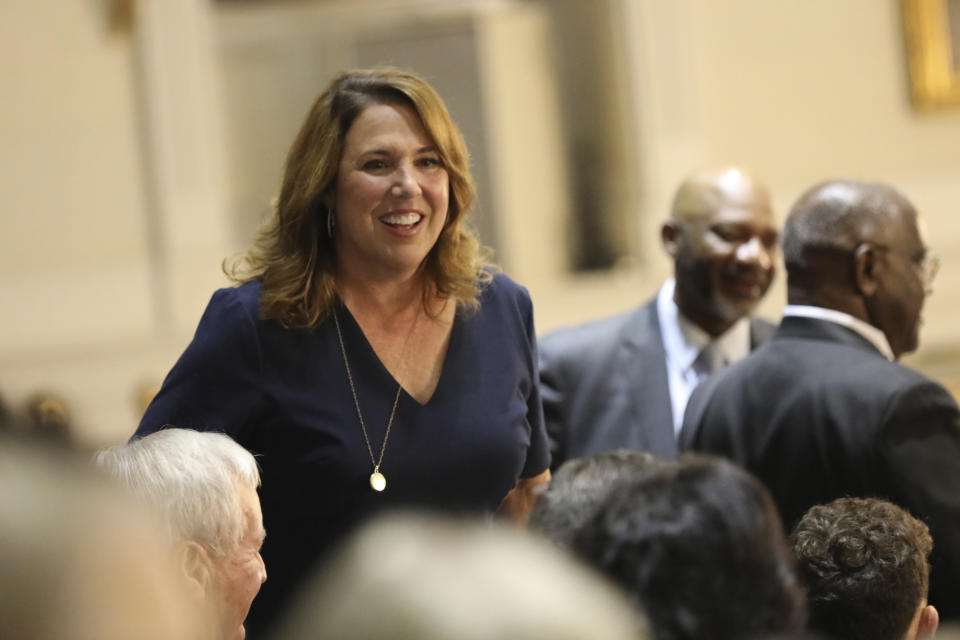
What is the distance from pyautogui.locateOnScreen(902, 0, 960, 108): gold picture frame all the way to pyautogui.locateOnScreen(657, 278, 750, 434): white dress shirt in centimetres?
510

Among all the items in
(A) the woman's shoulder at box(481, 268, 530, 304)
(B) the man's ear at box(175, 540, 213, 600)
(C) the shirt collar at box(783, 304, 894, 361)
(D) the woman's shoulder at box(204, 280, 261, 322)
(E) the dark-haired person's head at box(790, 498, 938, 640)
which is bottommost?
(E) the dark-haired person's head at box(790, 498, 938, 640)

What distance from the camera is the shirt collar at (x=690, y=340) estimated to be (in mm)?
4262

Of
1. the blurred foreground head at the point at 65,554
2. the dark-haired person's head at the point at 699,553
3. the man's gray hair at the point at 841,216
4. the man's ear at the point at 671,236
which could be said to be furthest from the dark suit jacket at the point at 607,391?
the blurred foreground head at the point at 65,554

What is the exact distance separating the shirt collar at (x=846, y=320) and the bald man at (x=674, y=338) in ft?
2.77

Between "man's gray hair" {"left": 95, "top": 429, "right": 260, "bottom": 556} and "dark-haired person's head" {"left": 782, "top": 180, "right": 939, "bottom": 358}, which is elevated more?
"dark-haired person's head" {"left": 782, "top": 180, "right": 939, "bottom": 358}

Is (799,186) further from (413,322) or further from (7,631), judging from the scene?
(7,631)

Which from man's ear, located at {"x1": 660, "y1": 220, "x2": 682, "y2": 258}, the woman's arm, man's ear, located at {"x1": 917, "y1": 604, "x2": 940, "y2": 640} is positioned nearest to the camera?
man's ear, located at {"x1": 917, "y1": 604, "x2": 940, "y2": 640}

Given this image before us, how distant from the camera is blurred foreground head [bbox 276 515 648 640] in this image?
39.8 inches

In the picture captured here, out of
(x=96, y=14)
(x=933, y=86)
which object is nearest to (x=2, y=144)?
(x=96, y=14)

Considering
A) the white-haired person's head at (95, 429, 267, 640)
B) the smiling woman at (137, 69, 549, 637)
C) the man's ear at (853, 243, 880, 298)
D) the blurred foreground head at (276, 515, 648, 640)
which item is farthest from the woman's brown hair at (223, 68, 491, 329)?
the blurred foreground head at (276, 515, 648, 640)

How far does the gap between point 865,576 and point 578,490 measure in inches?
27.0

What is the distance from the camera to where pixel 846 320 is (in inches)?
129

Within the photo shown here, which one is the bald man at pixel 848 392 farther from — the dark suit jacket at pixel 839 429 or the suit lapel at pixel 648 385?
the suit lapel at pixel 648 385

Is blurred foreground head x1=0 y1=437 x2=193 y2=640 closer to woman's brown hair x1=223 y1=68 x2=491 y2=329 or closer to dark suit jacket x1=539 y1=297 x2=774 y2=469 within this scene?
woman's brown hair x1=223 y1=68 x2=491 y2=329
